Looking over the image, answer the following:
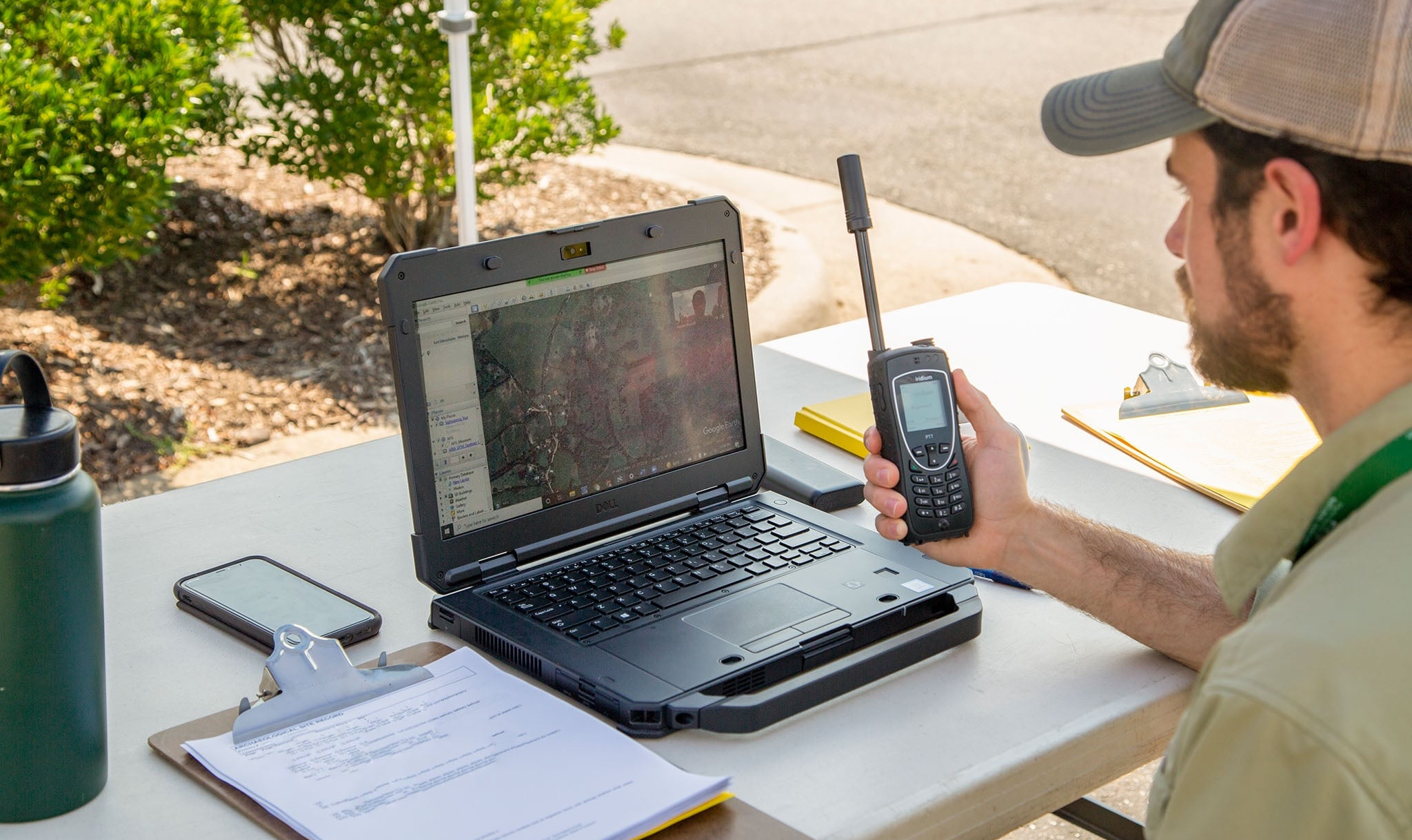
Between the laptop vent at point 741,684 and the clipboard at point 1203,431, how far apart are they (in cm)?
85

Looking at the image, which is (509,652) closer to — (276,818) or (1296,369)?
(276,818)

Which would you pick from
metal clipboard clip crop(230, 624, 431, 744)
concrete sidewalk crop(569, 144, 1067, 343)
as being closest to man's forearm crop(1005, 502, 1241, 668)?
metal clipboard clip crop(230, 624, 431, 744)

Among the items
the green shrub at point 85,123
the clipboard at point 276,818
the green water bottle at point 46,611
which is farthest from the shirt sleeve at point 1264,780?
the green shrub at point 85,123

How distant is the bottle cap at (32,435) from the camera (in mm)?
1160

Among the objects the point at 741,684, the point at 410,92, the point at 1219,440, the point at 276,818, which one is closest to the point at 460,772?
the point at 276,818

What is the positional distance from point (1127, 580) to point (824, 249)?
4602mm

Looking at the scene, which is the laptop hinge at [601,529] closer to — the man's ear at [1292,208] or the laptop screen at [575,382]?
the laptop screen at [575,382]

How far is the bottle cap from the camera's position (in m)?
1.16

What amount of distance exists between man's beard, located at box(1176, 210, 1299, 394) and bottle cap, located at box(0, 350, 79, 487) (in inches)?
40.7

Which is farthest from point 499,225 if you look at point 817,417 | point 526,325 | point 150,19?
point 526,325

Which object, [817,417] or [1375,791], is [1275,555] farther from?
[817,417]

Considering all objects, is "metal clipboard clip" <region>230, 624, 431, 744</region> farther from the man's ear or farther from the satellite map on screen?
the man's ear

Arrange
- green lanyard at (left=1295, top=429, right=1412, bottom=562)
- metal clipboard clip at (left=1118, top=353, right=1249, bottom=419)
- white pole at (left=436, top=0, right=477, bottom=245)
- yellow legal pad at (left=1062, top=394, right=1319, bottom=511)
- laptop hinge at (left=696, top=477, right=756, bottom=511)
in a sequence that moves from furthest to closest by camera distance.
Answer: white pole at (left=436, top=0, right=477, bottom=245) < metal clipboard clip at (left=1118, top=353, right=1249, bottom=419) < yellow legal pad at (left=1062, top=394, right=1319, bottom=511) < laptop hinge at (left=696, top=477, right=756, bottom=511) < green lanyard at (left=1295, top=429, right=1412, bottom=562)

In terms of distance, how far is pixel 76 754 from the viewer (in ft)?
4.15
